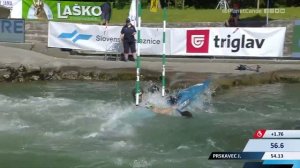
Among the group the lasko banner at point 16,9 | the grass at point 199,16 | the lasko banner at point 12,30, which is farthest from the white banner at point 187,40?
the lasko banner at point 16,9

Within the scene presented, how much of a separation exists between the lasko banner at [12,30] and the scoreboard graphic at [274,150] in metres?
20.6

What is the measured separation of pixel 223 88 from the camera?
62.7 feet

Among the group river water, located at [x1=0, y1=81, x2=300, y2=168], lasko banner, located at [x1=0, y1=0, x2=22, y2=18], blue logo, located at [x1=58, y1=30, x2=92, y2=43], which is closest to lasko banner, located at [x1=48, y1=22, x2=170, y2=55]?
blue logo, located at [x1=58, y1=30, x2=92, y2=43]

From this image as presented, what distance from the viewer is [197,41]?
23266 mm

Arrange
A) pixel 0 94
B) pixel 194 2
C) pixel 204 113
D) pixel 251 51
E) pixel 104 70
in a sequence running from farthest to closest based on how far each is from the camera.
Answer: pixel 194 2 → pixel 251 51 → pixel 104 70 → pixel 0 94 → pixel 204 113

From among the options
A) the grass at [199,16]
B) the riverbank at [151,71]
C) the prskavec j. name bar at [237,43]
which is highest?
the grass at [199,16]

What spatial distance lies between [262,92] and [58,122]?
7779mm

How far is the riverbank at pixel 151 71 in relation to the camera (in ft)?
65.8

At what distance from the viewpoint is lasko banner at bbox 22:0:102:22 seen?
1198 inches

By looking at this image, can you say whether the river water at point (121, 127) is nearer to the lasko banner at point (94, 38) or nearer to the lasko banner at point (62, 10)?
the lasko banner at point (94, 38)

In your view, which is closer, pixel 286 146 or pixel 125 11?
pixel 286 146

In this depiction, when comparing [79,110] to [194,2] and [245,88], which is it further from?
[194,2]

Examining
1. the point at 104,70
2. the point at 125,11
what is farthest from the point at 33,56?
the point at 125,11

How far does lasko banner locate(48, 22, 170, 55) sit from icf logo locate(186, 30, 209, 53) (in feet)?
3.04
